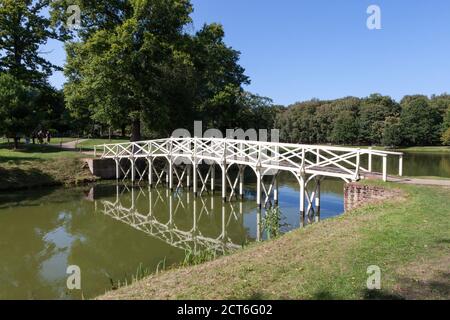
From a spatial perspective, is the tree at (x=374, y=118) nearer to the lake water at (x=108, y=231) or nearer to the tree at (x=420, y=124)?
the tree at (x=420, y=124)

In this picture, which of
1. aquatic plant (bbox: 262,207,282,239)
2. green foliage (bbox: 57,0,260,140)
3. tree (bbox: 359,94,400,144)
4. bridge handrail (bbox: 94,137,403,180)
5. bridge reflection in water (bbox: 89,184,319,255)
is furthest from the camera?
tree (bbox: 359,94,400,144)

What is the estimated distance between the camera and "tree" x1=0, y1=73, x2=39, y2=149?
25.8 m

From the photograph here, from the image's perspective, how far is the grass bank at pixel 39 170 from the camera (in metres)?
21.9

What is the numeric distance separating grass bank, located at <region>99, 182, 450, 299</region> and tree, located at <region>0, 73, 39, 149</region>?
75.5 feet

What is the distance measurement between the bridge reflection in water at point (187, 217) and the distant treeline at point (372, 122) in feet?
178

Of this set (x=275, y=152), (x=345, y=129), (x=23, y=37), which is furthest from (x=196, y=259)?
(x=345, y=129)

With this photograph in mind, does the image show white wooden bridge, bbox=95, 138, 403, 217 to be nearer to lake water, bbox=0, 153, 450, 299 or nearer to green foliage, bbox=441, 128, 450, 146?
lake water, bbox=0, 153, 450, 299

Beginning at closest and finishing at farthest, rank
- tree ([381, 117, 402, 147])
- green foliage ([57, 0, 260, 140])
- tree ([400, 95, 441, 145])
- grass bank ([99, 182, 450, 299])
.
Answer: grass bank ([99, 182, 450, 299]), green foliage ([57, 0, 260, 140]), tree ([381, 117, 402, 147]), tree ([400, 95, 441, 145])

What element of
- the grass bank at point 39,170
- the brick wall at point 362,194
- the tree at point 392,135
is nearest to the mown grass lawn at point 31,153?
the grass bank at point 39,170

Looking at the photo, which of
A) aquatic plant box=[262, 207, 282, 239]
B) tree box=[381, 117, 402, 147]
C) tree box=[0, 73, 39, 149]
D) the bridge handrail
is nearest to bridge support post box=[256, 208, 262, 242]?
aquatic plant box=[262, 207, 282, 239]

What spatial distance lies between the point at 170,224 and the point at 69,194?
8.71 metres

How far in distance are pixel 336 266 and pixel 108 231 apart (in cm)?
922

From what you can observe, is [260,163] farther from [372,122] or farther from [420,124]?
[372,122]

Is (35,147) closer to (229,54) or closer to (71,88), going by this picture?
(71,88)
